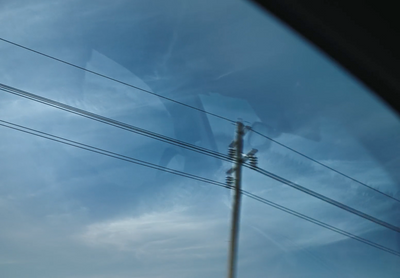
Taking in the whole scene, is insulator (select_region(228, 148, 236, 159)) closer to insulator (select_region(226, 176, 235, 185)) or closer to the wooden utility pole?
the wooden utility pole

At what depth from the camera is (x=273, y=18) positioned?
379 cm

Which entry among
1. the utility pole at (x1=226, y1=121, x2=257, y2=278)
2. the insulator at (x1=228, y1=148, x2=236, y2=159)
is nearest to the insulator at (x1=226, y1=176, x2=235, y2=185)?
the utility pole at (x1=226, y1=121, x2=257, y2=278)

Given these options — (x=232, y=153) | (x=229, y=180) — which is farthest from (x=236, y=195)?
(x=232, y=153)

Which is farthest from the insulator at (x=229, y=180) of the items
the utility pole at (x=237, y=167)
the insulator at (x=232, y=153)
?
the insulator at (x=232, y=153)

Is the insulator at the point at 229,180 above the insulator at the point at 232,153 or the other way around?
the other way around

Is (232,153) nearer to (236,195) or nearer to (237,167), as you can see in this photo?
(237,167)

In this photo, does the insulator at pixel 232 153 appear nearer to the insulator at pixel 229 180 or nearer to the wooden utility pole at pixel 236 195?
the wooden utility pole at pixel 236 195

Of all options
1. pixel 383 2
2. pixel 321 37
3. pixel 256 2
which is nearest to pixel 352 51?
pixel 321 37

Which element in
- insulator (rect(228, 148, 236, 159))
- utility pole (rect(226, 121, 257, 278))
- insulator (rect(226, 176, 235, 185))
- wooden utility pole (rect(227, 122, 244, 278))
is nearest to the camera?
wooden utility pole (rect(227, 122, 244, 278))

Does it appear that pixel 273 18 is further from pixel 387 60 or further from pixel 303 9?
pixel 387 60

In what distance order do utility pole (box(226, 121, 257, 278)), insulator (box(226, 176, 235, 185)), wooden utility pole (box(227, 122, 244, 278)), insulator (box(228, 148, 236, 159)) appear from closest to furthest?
wooden utility pole (box(227, 122, 244, 278))
utility pole (box(226, 121, 257, 278))
insulator (box(226, 176, 235, 185))
insulator (box(228, 148, 236, 159))

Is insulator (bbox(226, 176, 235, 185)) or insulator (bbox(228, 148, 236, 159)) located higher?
insulator (bbox(228, 148, 236, 159))

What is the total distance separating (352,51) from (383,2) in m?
0.62

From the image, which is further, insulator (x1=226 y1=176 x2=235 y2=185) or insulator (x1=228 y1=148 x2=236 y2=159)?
insulator (x1=228 y1=148 x2=236 y2=159)
